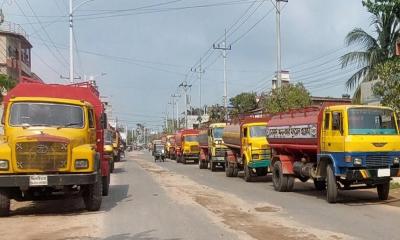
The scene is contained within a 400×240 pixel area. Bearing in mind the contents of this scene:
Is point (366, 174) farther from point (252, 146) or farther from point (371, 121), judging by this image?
point (252, 146)

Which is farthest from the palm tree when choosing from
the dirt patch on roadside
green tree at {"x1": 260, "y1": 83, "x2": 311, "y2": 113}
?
the dirt patch on roadside

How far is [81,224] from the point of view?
12.2 meters

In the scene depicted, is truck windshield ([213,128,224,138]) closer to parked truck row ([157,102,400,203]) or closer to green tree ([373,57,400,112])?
parked truck row ([157,102,400,203])

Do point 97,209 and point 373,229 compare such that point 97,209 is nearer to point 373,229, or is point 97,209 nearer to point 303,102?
point 373,229

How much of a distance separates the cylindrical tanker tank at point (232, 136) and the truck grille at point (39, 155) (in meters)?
13.9

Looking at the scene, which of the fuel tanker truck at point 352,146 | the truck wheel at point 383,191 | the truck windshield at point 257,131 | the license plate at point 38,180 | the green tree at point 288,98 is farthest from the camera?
the green tree at point 288,98

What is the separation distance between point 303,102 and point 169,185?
52.0 ft

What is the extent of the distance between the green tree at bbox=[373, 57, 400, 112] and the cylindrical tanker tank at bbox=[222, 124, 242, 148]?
26.9 ft

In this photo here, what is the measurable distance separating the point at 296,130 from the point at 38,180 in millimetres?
8877

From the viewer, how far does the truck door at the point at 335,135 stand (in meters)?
15.5

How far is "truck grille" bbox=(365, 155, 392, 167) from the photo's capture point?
50.4 feet

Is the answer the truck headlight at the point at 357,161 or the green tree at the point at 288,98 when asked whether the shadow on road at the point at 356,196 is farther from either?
the green tree at the point at 288,98

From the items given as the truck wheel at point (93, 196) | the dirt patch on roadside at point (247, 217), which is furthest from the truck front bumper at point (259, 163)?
the truck wheel at point (93, 196)

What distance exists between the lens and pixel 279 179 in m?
20.1
